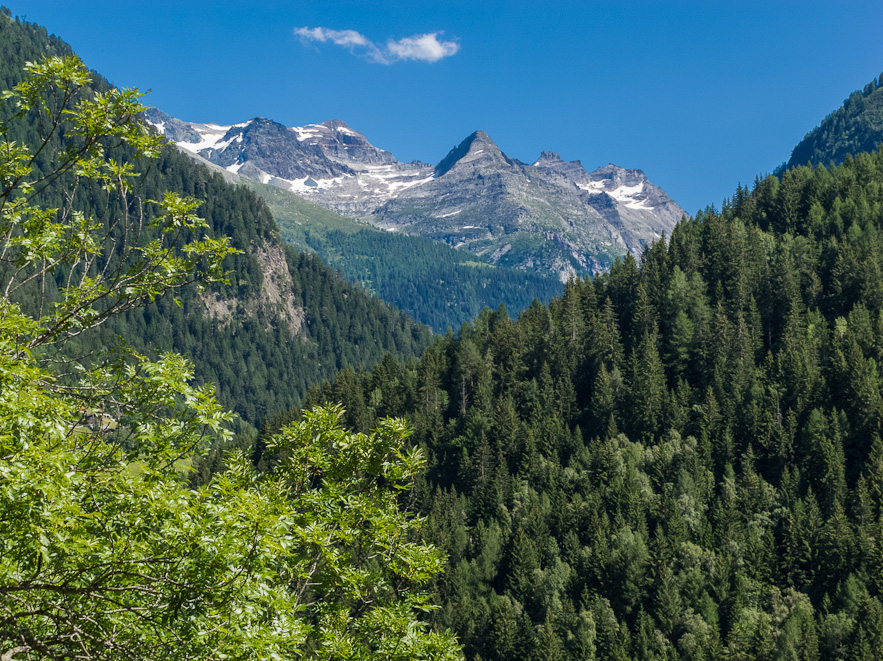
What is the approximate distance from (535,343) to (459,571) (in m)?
71.9

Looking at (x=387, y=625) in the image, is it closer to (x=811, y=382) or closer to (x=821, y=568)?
(x=821, y=568)

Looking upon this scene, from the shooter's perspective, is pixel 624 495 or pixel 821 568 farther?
pixel 624 495

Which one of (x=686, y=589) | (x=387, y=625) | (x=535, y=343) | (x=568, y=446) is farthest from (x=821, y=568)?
(x=387, y=625)

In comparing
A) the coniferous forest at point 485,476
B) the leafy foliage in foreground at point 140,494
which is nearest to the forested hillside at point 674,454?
the coniferous forest at point 485,476

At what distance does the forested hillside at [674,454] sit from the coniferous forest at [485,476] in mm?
588

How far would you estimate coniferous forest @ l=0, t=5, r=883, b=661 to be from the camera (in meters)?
13.1

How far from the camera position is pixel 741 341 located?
16600cm

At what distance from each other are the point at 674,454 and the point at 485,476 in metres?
41.2

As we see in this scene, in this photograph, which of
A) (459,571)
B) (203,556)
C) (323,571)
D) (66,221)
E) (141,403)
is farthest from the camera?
(459,571)

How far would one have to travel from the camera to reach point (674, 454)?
148m

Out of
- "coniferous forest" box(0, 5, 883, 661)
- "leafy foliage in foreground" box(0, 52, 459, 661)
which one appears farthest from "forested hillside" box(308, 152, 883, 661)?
"leafy foliage in foreground" box(0, 52, 459, 661)

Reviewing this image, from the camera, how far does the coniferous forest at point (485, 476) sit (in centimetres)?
1313

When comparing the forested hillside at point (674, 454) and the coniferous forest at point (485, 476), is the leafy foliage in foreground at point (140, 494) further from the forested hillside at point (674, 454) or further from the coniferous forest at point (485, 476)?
the forested hillside at point (674, 454)

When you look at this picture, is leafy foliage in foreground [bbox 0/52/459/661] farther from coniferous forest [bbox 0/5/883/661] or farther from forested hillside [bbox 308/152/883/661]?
forested hillside [bbox 308/152/883/661]
